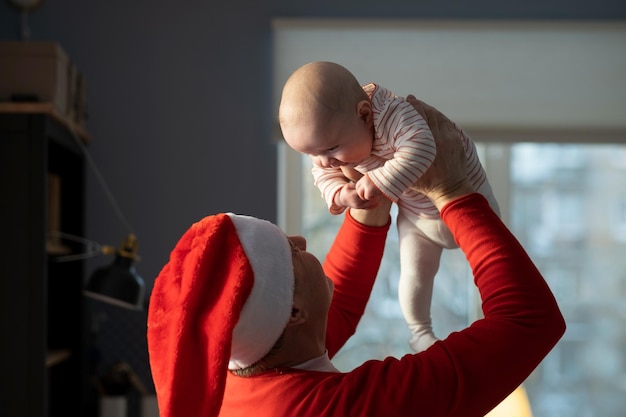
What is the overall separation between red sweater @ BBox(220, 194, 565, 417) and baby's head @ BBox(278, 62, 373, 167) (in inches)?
6.0

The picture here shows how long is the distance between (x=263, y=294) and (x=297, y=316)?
0.07 m

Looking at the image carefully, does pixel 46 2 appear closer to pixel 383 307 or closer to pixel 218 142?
pixel 218 142

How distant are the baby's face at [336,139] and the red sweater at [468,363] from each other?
5.7 inches

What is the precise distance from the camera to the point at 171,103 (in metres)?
3.50

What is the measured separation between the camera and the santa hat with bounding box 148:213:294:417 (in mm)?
1003

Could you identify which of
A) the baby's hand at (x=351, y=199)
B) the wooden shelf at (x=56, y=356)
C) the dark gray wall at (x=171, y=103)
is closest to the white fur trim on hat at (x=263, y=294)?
the baby's hand at (x=351, y=199)

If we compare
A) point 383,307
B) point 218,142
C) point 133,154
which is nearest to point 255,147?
point 218,142

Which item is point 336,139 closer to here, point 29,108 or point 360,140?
point 360,140

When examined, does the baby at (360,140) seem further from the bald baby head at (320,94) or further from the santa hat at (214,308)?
the santa hat at (214,308)

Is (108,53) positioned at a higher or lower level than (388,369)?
higher

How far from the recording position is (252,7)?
11.6ft

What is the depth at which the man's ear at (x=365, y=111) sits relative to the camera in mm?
1119

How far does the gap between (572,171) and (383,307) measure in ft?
3.14

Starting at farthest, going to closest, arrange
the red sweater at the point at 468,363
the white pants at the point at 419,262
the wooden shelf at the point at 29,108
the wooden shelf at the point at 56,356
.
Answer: the wooden shelf at the point at 56,356 → the wooden shelf at the point at 29,108 → the white pants at the point at 419,262 → the red sweater at the point at 468,363
